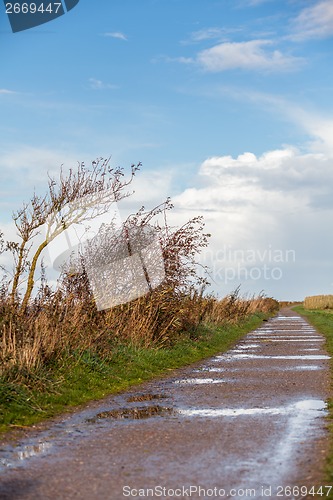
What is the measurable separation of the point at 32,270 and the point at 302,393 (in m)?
8.50

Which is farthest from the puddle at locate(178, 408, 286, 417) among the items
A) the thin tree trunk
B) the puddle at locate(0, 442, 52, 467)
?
the thin tree trunk

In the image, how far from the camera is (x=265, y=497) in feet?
20.9

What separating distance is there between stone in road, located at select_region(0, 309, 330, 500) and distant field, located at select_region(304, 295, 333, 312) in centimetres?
8270

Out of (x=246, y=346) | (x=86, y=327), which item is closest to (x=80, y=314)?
(x=86, y=327)

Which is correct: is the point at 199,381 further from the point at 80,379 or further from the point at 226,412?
the point at 226,412

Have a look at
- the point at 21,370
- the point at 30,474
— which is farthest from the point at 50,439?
the point at 21,370

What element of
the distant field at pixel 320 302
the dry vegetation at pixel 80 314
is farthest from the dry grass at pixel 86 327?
the distant field at pixel 320 302

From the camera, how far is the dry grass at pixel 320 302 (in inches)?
3760

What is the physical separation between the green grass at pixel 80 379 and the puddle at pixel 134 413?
845mm

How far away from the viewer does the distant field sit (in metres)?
95.4

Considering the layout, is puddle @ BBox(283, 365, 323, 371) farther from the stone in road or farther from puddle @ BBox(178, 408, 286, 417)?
puddle @ BBox(178, 408, 286, 417)

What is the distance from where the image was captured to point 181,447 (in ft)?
27.7

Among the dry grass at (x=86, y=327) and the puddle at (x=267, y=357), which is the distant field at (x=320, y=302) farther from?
the puddle at (x=267, y=357)

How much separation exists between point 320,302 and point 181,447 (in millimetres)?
91638
